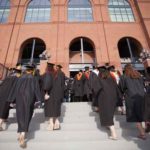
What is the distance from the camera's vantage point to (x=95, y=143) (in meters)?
3.89

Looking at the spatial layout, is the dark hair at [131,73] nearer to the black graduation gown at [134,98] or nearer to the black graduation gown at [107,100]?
the black graduation gown at [134,98]

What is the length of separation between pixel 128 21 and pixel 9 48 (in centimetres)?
1170

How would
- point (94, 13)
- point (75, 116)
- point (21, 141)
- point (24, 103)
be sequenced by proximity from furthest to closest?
point (94, 13)
point (75, 116)
point (24, 103)
point (21, 141)

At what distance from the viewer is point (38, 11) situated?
1780cm

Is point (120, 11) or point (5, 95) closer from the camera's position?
point (5, 95)

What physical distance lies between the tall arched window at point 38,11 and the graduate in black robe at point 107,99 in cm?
1382

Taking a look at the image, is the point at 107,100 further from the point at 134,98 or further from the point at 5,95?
the point at 5,95

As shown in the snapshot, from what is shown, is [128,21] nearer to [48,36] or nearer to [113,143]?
[48,36]

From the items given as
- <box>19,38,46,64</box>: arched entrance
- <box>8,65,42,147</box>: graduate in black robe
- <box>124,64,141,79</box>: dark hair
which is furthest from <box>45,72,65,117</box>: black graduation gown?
<box>19,38,46,64</box>: arched entrance

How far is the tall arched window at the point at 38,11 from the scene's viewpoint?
17203 millimetres

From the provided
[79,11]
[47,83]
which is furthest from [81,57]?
[47,83]

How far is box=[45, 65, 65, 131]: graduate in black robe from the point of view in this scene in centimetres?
460

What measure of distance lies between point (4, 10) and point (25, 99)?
16.6 m

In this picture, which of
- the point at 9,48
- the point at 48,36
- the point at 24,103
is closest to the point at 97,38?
the point at 48,36
